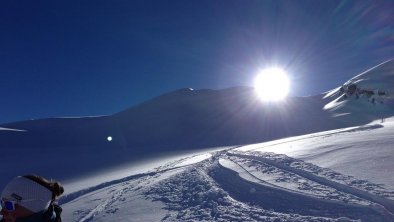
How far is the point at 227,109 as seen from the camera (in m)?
52.8

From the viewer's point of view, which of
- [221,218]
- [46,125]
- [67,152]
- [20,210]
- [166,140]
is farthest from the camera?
[46,125]

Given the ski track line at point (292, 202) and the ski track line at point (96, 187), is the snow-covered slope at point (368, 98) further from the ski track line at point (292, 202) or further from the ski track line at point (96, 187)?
the ski track line at point (292, 202)

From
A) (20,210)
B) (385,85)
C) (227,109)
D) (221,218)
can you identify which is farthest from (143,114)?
(20,210)

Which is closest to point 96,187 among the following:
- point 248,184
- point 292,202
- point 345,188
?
point 248,184

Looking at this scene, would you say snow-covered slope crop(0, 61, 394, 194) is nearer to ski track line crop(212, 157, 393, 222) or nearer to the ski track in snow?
the ski track in snow

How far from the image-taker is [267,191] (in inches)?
368

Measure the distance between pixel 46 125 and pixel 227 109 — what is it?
2375 cm

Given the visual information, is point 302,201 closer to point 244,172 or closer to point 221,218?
point 221,218

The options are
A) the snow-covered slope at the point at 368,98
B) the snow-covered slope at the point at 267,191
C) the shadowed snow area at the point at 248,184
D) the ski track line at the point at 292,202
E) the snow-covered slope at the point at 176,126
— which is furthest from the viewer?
the snow-covered slope at the point at 368,98

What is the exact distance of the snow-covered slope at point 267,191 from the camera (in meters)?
7.74

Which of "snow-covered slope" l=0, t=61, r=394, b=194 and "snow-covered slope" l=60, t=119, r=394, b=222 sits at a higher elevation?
"snow-covered slope" l=0, t=61, r=394, b=194

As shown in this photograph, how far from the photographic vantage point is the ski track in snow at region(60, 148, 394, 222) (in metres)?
7.55

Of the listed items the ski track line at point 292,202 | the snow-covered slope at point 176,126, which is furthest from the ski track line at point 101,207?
the snow-covered slope at point 176,126

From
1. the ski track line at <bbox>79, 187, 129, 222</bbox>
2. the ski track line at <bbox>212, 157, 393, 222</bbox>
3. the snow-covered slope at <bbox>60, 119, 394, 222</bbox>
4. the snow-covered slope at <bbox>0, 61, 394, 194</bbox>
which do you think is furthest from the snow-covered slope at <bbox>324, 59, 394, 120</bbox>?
the ski track line at <bbox>79, 187, 129, 222</bbox>
